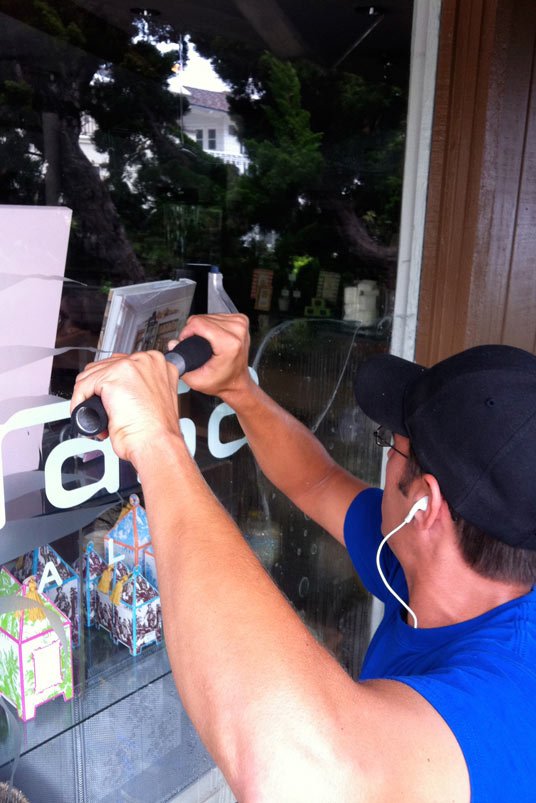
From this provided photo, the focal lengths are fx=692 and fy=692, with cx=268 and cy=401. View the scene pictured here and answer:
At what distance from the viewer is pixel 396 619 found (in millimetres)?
1205

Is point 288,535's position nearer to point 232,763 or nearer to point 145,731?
point 145,731

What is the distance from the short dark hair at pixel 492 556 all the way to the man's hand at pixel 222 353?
42cm

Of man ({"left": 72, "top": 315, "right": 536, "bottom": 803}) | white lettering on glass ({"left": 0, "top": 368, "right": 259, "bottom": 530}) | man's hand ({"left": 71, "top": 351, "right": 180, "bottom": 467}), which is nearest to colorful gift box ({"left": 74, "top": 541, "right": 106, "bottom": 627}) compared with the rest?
white lettering on glass ({"left": 0, "top": 368, "right": 259, "bottom": 530})

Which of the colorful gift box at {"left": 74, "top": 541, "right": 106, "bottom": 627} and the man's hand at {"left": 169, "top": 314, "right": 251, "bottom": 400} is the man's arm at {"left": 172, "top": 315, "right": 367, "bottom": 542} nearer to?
the man's hand at {"left": 169, "top": 314, "right": 251, "bottom": 400}

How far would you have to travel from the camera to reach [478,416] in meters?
0.95

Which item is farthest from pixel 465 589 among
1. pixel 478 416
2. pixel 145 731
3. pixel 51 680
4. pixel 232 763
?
pixel 145 731

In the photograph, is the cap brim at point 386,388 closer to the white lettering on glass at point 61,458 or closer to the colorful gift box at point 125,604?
the white lettering on glass at point 61,458

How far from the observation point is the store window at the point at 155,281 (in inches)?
51.6

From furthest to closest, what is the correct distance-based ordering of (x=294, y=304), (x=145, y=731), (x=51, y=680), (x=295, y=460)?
1. (x=294, y=304)
2. (x=145, y=731)
3. (x=295, y=460)
4. (x=51, y=680)

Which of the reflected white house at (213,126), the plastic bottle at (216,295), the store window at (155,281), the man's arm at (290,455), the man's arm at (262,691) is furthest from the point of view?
the reflected white house at (213,126)

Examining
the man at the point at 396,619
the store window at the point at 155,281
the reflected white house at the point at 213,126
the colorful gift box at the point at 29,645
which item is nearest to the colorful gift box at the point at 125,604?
the store window at the point at 155,281

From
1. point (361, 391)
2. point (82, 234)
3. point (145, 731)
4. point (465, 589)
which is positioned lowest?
point (145, 731)

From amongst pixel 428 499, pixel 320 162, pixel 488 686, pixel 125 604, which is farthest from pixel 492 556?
pixel 320 162

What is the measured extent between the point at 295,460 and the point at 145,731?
755 millimetres
